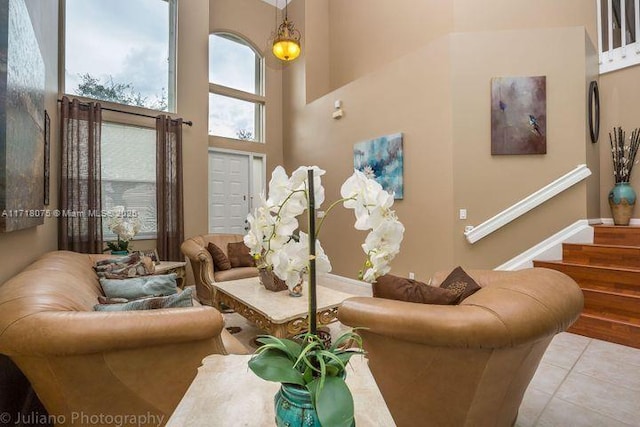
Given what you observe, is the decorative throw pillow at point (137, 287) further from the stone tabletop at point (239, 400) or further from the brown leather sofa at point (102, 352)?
the stone tabletop at point (239, 400)

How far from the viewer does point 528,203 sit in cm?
356

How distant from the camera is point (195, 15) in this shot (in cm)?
491

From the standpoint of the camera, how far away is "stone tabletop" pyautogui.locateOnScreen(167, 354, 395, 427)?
2.38 ft

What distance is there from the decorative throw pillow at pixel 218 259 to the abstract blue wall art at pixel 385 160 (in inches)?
89.2

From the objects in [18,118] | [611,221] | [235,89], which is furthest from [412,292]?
[235,89]

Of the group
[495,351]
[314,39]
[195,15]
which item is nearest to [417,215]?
[495,351]

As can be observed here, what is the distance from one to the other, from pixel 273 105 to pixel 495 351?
6.29 m

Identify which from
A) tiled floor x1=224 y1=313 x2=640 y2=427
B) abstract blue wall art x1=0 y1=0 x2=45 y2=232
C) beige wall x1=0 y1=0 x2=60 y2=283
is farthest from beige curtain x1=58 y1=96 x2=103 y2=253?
tiled floor x1=224 y1=313 x2=640 y2=427

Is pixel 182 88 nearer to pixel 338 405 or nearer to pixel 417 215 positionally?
pixel 417 215

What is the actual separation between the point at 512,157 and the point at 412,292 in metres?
3.08

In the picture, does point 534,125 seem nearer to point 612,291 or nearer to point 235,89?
point 612,291

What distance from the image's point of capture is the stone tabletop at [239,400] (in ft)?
2.38

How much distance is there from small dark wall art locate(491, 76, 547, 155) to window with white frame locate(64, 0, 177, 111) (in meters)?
4.65

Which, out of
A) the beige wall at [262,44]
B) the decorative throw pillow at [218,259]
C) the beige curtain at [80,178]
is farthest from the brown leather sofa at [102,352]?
the beige wall at [262,44]
